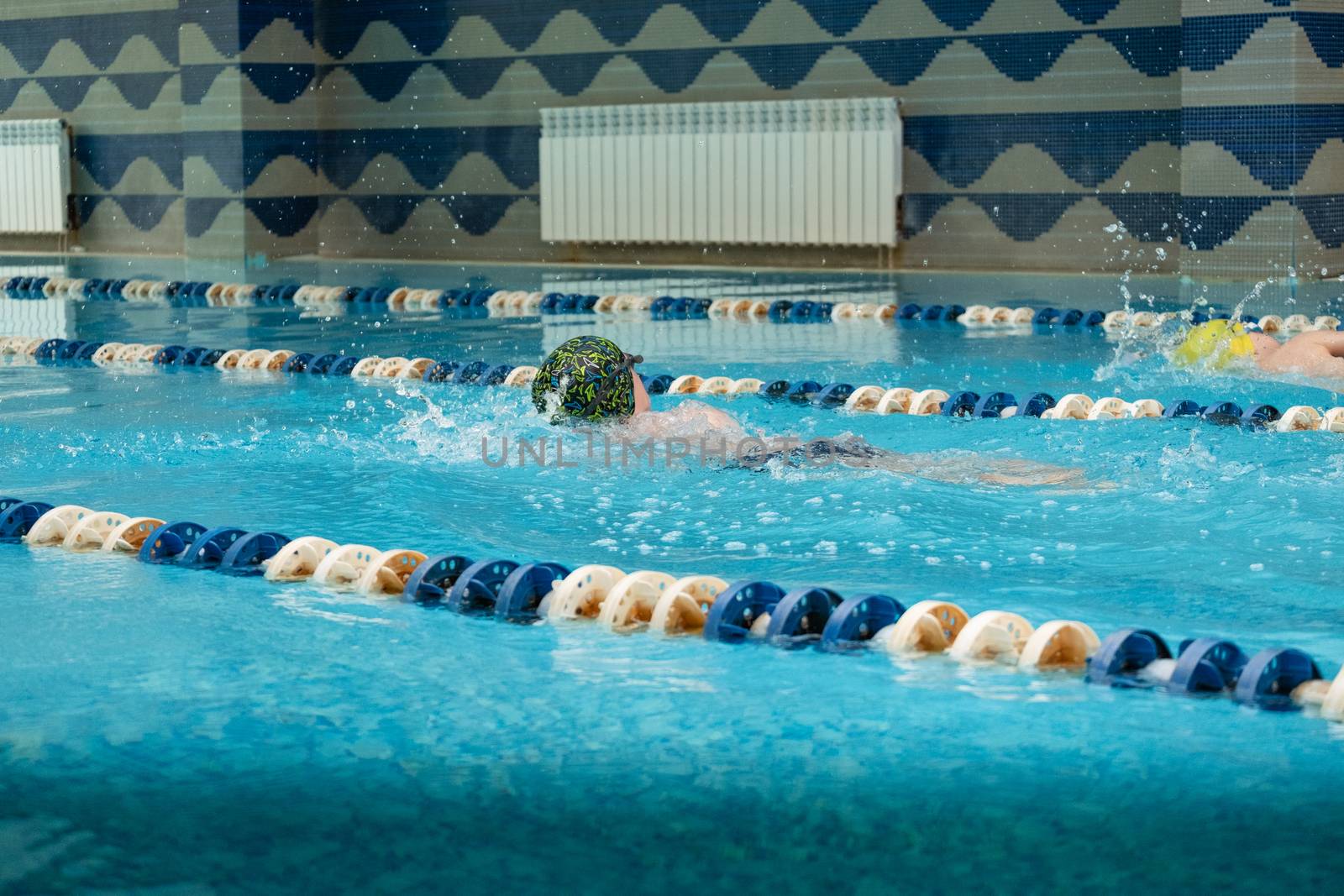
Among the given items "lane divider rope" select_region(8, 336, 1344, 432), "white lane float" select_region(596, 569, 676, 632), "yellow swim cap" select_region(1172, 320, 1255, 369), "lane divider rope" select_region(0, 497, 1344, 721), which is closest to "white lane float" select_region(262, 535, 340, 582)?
"lane divider rope" select_region(0, 497, 1344, 721)

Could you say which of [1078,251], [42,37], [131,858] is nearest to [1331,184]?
[1078,251]

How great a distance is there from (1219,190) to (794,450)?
659cm

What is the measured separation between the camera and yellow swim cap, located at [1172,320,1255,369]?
6.70 m

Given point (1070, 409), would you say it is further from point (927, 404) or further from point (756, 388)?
point (756, 388)

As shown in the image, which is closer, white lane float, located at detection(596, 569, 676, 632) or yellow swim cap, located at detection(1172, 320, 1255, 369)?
white lane float, located at detection(596, 569, 676, 632)

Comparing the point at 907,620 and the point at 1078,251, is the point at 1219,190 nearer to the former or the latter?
the point at 1078,251

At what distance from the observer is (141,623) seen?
136 inches

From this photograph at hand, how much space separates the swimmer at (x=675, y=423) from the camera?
4812 mm

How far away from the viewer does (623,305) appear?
10086 mm

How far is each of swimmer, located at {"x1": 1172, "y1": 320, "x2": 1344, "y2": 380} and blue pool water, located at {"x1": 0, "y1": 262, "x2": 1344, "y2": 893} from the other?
1.28 m

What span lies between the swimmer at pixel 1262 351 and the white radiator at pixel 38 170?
439 inches

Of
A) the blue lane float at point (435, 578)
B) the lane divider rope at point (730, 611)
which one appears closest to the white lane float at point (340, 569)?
the lane divider rope at point (730, 611)

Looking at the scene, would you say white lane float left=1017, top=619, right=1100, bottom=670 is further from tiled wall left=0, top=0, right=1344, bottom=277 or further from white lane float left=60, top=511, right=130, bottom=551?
tiled wall left=0, top=0, right=1344, bottom=277

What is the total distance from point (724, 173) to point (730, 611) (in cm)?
938
